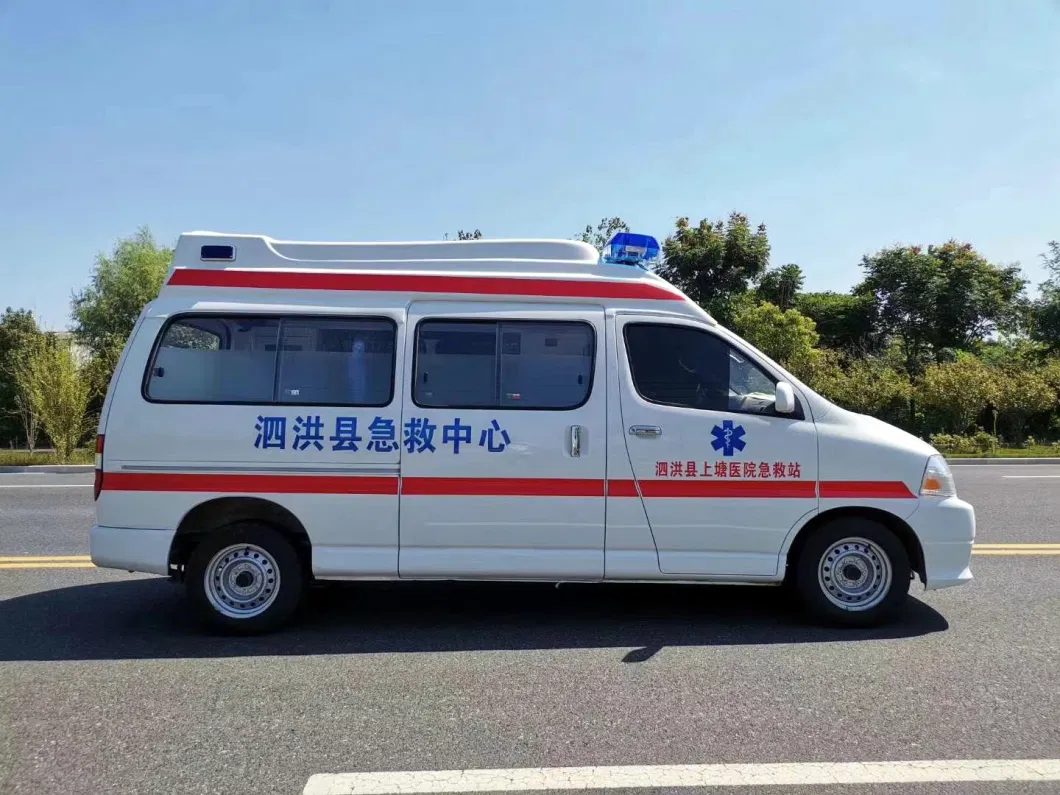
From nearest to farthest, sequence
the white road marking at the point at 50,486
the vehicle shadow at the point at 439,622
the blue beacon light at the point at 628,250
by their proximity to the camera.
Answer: the vehicle shadow at the point at 439,622 < the blue beacon light at the point at 628,250 < the white road marking at the point at 50,486

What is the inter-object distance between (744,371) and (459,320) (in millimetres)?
1898

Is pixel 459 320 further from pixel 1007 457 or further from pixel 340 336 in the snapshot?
pixel 1007 457

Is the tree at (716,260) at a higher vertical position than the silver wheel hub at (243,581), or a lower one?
higher

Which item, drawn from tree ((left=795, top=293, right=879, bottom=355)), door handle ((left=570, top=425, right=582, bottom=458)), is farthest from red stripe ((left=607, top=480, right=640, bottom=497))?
tree ((left=795, top=293, right=879, bottom=355))

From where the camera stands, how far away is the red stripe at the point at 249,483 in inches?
204

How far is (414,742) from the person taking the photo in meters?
3.71

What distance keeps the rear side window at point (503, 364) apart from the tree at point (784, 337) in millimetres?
20964

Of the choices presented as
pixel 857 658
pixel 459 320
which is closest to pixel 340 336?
pixel 459 320

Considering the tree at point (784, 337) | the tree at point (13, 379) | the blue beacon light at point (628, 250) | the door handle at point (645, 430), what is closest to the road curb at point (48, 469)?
the tree at point (13, 379)

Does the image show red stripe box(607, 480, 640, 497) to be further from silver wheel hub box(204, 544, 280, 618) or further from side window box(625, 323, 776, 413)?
silver wheel hub box(204, 544, 280, 618)

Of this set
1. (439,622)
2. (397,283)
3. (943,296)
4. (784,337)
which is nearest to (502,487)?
(439,622)

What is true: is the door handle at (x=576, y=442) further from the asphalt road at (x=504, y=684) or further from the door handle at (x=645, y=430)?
the asphalt road at (x=504, y=684)

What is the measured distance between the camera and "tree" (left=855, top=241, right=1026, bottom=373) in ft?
107

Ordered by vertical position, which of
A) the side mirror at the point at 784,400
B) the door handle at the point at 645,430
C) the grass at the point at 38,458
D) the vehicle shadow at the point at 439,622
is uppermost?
the side mirror at the point at 784,400
